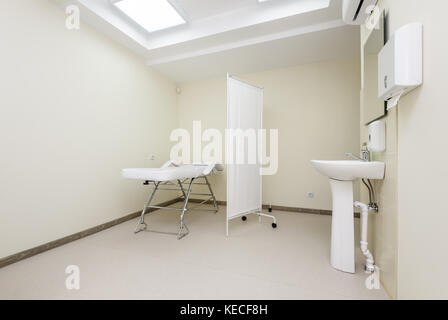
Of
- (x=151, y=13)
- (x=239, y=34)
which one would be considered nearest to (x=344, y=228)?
(x=239, y=34)

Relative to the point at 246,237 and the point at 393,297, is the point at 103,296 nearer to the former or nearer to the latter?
the point at 246,237

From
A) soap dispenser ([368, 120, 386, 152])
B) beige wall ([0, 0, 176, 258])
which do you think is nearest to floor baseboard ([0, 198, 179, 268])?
beige wall ([0, 0, 176, 258])

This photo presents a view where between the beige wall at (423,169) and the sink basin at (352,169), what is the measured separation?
18 cm

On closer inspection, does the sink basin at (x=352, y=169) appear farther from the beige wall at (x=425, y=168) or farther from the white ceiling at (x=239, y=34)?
the white ceiling at (x=239, y=34)

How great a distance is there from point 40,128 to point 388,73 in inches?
114

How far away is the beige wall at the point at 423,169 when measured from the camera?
85cm

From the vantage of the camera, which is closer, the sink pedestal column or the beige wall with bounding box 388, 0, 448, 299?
the beige wall with bounding box 388, 0, 448, 299

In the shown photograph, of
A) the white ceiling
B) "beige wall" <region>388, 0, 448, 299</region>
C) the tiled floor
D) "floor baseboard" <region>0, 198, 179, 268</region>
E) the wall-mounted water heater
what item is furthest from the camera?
the white ceiling

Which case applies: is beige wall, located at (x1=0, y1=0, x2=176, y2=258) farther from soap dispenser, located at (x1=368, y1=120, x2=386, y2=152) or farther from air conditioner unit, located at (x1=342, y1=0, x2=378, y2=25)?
soap dispenser, located at (x1=368, y1=120, x2=386, y2=152)

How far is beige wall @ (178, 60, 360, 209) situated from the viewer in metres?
3.14

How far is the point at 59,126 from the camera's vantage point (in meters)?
2.15

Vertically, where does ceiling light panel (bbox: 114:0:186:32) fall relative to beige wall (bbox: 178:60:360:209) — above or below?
above

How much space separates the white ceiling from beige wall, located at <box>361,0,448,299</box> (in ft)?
4.05
